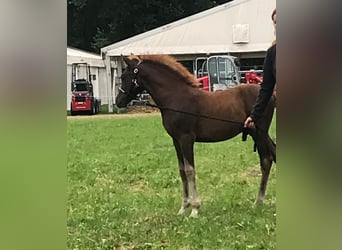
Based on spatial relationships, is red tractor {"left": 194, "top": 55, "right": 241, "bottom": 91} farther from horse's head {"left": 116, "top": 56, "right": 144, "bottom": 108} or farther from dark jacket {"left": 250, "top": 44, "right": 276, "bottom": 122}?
dark jacket {"left": 250, "top": 44, "right": 276, "bottom": 122}

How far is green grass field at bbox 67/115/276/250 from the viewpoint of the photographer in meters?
4.57

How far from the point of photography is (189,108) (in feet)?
18.0

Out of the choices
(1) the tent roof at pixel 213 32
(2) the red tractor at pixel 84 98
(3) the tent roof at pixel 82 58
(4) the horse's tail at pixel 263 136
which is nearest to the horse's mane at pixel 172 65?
(4) the horse's tail at pixel 263 136

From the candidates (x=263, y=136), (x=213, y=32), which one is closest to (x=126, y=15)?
(x=213, y=32)

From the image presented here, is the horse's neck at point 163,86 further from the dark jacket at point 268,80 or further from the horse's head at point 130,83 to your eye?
the dark jacket at point 268,80

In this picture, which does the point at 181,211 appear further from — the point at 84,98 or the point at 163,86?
the point at 84,98

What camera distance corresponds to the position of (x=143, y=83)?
562 cm

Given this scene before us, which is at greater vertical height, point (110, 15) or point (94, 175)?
point (110, 15)

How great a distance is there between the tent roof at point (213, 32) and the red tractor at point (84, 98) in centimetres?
582

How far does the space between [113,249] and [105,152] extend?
17.3 feet
